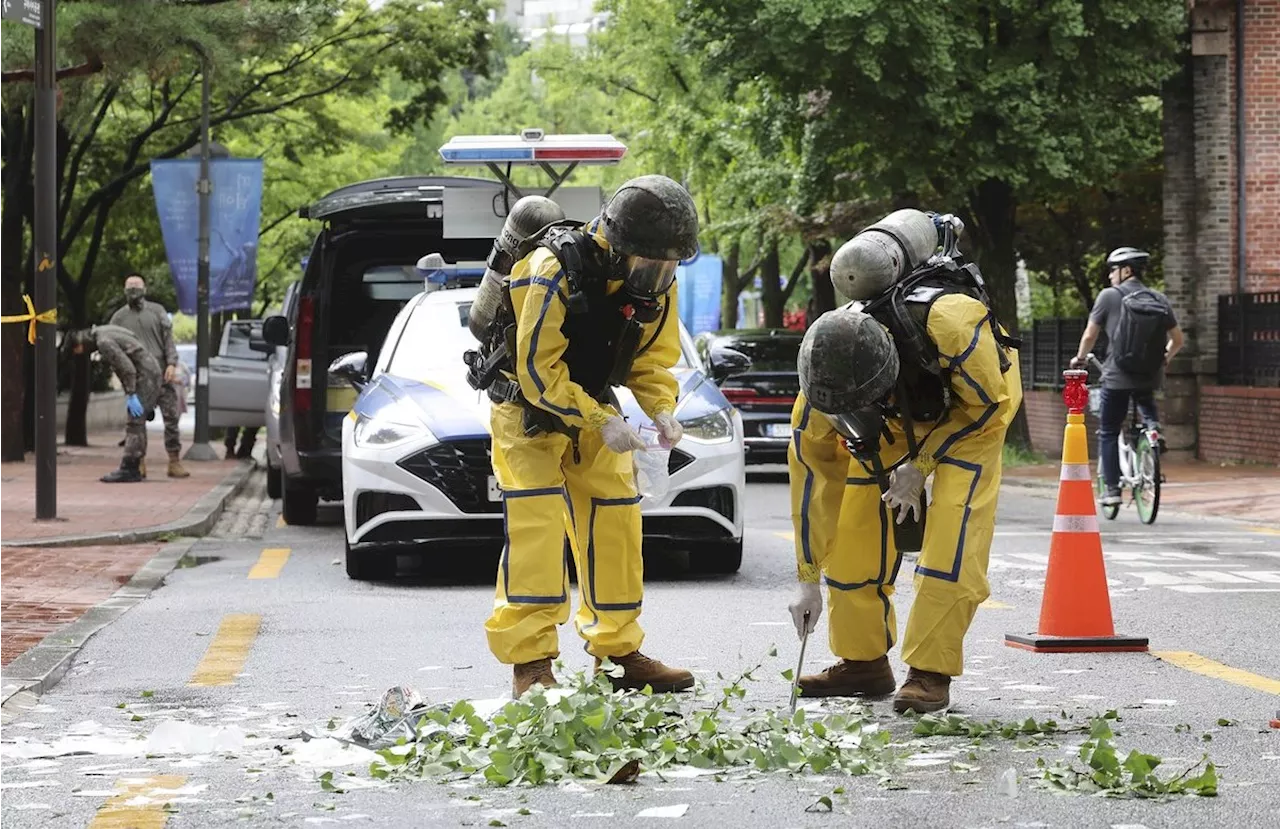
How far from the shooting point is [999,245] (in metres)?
25.2

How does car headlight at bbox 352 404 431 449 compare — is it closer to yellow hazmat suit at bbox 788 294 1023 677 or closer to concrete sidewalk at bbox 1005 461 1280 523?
yellow hazmat suit at bbox 788 294 1023 677

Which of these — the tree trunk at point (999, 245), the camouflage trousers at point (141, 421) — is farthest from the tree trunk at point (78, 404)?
the tree trunk at point (999, 245)

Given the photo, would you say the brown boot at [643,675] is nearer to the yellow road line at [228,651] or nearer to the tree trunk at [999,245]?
the yellow road line at [228,651]

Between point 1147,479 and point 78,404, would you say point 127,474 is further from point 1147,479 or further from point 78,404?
point 1147,479

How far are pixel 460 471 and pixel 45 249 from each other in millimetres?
5482

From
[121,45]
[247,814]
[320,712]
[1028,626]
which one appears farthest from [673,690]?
[121,45]

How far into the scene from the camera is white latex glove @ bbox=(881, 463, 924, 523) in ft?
21.0

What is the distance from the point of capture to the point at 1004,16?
23.5m

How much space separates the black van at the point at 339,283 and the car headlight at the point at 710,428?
12.6ft

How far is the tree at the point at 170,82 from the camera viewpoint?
63.4 feet

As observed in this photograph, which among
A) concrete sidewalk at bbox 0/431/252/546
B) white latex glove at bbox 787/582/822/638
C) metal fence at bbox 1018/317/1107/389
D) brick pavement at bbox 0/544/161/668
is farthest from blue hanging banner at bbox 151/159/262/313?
white latex glove at bbox 787/582/822/638

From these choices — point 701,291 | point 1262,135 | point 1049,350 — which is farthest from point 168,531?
point 701,291

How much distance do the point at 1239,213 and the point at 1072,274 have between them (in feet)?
27.2

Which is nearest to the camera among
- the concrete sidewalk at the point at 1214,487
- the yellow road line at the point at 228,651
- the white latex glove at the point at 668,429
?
the white latex glove at the point at 668,429
